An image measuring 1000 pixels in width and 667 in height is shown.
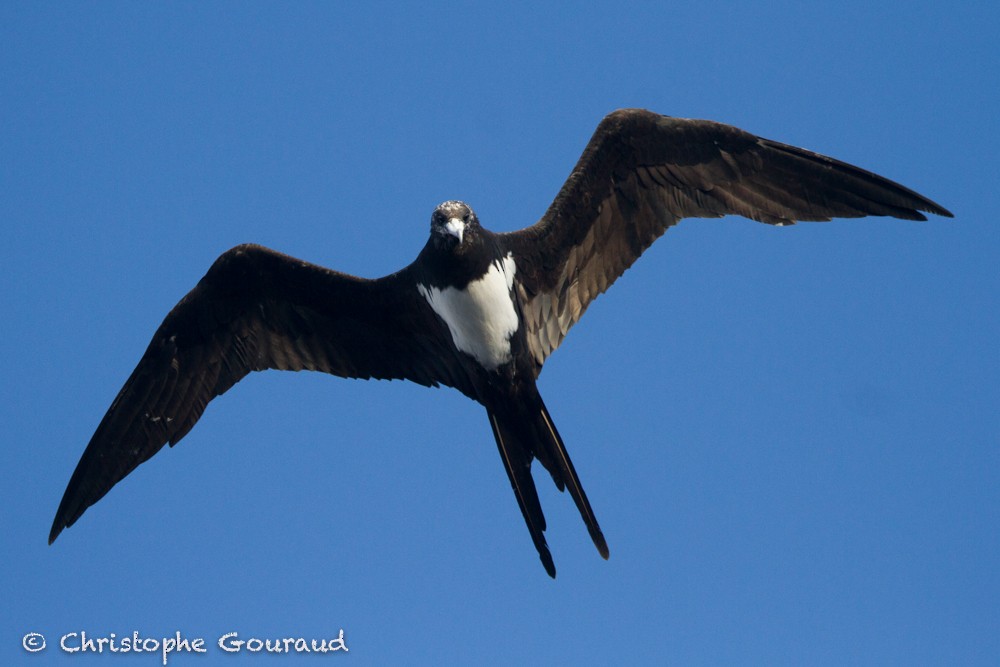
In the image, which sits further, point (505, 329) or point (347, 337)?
point (347, 337)

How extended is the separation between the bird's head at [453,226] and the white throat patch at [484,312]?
352mm

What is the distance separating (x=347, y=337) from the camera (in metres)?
11.1

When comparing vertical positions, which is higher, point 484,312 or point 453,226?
point 453,226

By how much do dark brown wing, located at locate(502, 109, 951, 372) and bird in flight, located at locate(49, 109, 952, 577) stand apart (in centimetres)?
1

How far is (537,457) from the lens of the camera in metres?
10.2

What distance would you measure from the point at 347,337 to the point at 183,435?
1.65 m

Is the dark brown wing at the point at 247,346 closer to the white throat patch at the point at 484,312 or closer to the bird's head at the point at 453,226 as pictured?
the white throat patch at the point at 484,312

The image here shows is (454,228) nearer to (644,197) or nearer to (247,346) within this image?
(644,197)

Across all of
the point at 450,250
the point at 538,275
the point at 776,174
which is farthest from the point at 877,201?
the point at 450,250

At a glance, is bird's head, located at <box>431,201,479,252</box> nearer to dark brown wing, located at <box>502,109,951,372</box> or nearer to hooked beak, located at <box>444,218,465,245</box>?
hooked beak, located at <box>444,218,465,245</box>

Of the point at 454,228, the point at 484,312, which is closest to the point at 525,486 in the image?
the point at 484,312

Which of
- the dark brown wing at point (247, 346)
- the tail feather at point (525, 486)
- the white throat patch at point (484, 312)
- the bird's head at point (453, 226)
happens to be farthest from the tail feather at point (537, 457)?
the bird's head at point (453, 226)

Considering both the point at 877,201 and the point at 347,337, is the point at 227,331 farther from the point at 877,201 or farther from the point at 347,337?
the point at 877,201

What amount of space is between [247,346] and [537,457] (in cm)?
286
